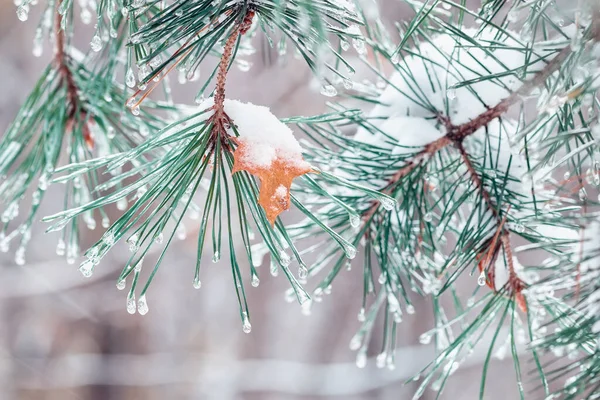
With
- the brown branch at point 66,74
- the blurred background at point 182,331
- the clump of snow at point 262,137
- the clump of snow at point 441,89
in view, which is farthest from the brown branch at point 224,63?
the blurred background at point 182,331

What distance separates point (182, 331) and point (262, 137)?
2.35m

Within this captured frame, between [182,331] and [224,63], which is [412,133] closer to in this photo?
[224,63]

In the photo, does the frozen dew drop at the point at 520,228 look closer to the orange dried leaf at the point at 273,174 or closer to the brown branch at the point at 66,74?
the orange dried leaf at the point at 273,174

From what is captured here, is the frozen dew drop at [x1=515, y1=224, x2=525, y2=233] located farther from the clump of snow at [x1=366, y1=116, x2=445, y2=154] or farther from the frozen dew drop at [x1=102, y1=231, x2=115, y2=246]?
the frozen dew drop at [x1=102, y1=231, x2=115, y2=246]

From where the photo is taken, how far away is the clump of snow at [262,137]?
26 cm

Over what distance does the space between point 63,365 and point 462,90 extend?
7.54 ft

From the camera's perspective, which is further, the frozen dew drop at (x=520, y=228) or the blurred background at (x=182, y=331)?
the blurred background at (x=182, y=331)

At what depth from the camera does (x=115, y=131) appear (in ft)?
1.46

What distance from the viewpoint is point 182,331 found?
8.11 feet

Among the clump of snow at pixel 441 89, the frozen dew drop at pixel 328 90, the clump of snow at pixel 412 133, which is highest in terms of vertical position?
the clump of snow at pixel 441 89

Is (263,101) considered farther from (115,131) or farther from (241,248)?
(115,131)

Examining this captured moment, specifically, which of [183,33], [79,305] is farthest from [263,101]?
[183,33]

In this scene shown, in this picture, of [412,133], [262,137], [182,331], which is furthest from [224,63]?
[182,331]

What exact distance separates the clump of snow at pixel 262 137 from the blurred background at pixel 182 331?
6.25 feet
